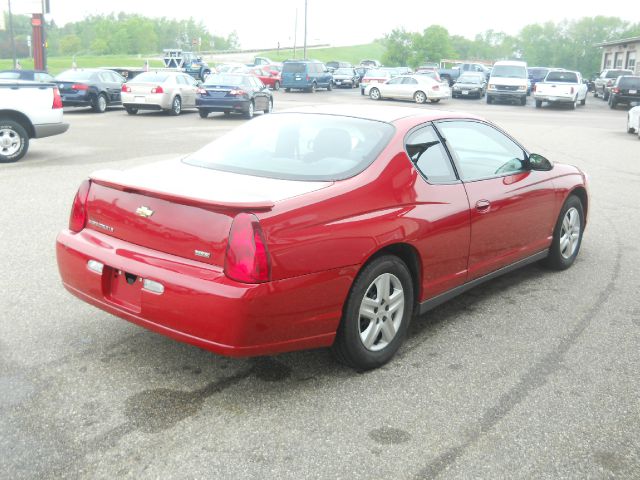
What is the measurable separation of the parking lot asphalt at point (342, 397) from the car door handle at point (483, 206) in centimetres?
81

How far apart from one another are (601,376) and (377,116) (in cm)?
212

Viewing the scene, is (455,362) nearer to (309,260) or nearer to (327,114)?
(309,260)

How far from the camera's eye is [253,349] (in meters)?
3.48

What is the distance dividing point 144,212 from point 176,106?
2096 cm

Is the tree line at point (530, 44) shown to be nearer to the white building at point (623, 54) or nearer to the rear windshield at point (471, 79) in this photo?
the white building at point (623, 54)

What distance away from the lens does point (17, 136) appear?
12156 mm

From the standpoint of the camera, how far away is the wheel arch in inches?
466

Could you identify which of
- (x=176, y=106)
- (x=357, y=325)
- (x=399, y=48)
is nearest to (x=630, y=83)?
(x=176, y=106)

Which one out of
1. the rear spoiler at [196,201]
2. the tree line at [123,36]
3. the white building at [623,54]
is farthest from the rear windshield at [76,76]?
the tree line at [123,36]

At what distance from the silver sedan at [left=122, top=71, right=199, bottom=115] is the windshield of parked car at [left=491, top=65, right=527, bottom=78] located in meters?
19.7

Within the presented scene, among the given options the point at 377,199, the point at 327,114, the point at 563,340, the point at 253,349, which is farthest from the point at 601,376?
the point at 327,114

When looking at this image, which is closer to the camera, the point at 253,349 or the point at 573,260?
the point at 253,349

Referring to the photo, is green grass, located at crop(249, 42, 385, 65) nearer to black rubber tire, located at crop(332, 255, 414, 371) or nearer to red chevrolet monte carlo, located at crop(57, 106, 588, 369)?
red chevrolet monte carlo, located at crop(57, 106, 588, 369)

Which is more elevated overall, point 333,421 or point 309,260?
point 309,260
